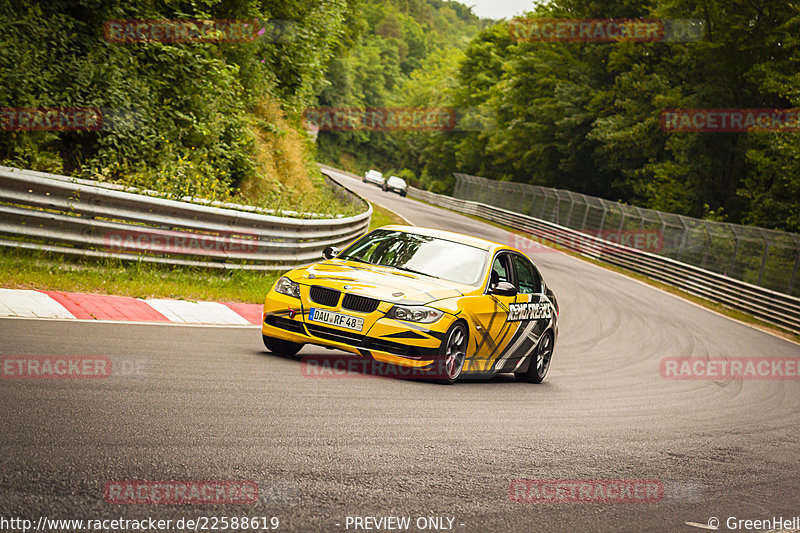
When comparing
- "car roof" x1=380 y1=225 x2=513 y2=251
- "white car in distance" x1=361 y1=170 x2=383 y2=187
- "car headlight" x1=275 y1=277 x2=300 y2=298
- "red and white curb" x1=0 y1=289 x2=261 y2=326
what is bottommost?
"white car in distance" x1=361 y1=170 x2=383 y2=187

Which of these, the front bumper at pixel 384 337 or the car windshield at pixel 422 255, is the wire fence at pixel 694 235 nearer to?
the car windshield at pixel 422 255

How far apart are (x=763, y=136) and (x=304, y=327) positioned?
33461 mm

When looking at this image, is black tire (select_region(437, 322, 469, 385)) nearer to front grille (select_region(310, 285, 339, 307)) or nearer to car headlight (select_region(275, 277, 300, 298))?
front grille (select_region(310, 285, 339, 307))

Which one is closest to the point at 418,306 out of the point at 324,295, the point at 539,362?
the point at 324,295

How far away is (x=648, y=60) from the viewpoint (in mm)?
48188

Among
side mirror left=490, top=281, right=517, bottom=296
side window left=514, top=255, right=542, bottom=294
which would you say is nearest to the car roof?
side window left=514, top=255, right=542, bottom=294

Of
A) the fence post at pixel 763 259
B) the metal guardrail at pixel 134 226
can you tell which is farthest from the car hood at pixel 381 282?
the fence post at pixel 763 259

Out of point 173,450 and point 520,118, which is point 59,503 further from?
point 520,118

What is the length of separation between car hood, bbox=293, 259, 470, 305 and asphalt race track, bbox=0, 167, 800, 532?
0.84 metres

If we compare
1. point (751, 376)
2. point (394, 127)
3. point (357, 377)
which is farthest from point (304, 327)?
point (394, 127)

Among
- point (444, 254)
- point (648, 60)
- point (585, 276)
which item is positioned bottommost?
point (585, 276)

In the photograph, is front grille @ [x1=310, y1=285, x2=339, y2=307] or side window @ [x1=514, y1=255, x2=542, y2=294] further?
side window @ [x1=514, y1=255, x2=542, y2=294]

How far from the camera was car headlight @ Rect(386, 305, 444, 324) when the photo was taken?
804cm

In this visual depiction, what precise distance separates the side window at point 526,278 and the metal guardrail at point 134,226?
4.81 m
